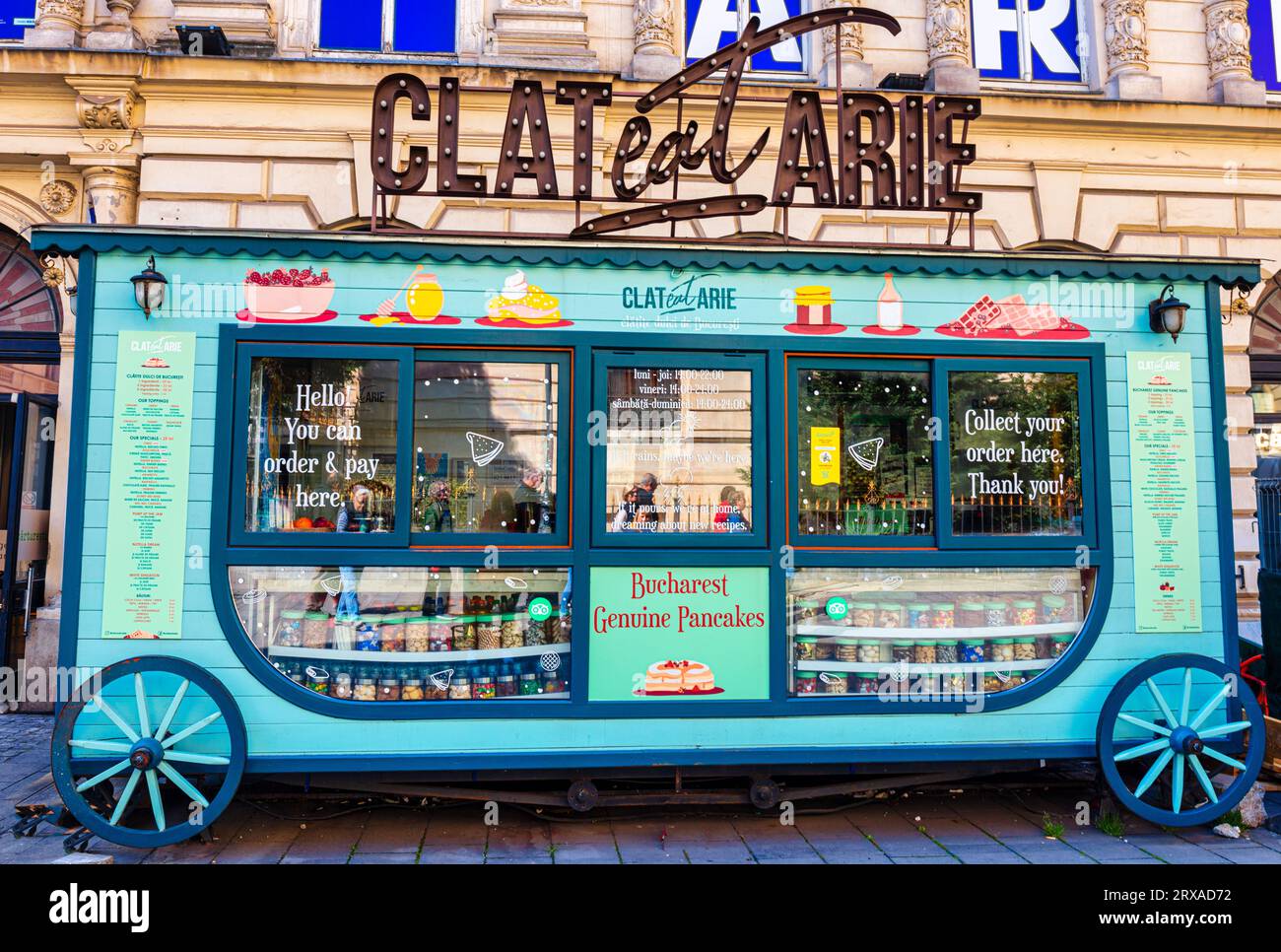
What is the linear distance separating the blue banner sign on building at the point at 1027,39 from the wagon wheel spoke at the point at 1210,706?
823cm

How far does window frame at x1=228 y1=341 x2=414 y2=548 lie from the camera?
4.75 meters

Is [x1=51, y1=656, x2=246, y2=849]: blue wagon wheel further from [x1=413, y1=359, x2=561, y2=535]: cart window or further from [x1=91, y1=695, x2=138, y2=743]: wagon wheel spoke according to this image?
[x1=413, y1=359, x2=561, y2=535]: cart window

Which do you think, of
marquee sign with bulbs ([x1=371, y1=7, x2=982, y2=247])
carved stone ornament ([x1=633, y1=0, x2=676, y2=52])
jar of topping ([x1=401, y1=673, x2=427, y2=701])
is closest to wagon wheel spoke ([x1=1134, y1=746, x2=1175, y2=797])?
marquee sign with bulbs ([x1=371, y1=7, x2=982, y2=247])

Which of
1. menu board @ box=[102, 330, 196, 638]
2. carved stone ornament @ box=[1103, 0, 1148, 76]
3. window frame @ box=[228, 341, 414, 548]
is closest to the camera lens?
menu board @ box=[102, 330, 196, 638]

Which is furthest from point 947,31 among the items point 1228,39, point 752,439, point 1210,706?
point 1210,706

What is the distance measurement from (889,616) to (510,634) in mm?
2356

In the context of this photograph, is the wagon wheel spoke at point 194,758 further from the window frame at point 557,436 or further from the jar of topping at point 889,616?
the jar of topping at point 889,616

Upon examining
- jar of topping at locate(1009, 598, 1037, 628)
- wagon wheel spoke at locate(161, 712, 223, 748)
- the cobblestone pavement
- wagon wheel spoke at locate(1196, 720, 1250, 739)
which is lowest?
the cobblestone pavement

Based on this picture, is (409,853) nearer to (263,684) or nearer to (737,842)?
(263,684)

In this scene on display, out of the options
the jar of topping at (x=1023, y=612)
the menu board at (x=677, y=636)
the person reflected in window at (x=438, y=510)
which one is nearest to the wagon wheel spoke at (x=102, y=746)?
the person reflected in window at (x=438, y=510)

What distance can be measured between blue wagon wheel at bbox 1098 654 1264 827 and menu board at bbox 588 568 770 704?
2.18 metres

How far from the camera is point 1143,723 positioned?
4.96 metres

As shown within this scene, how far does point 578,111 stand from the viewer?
618cm

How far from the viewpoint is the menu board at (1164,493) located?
511 cm
